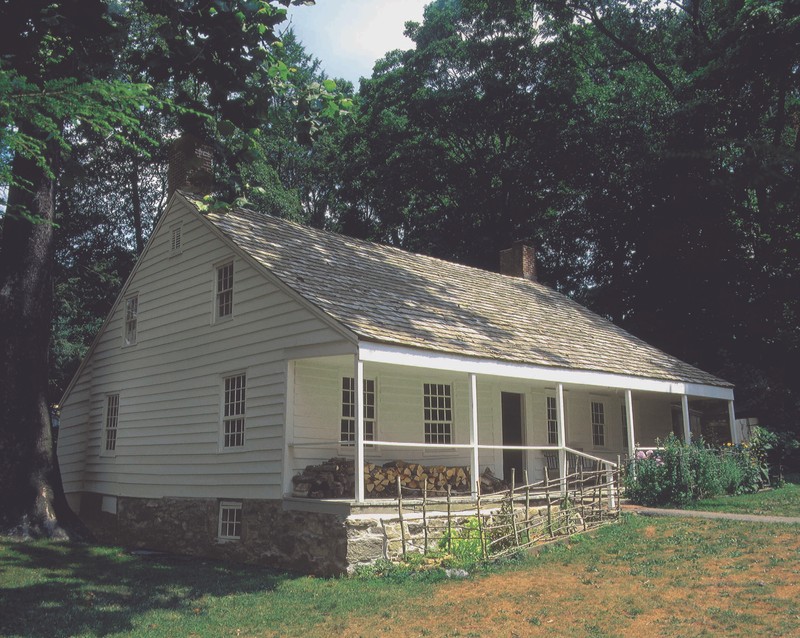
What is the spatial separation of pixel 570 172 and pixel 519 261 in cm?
920

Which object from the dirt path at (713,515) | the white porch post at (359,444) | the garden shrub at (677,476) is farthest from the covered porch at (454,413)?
the dirt path at (713,515)

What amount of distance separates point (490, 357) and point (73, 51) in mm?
8322

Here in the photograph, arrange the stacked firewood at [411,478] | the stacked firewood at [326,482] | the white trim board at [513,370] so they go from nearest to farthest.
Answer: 1. the white trim board at [513,370]
2. the stacked firewood at [326,482]
3. the stacked firewood at [411,478]

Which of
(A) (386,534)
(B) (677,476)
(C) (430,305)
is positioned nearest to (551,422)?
(B) (677,476)

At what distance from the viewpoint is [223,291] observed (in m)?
15.4

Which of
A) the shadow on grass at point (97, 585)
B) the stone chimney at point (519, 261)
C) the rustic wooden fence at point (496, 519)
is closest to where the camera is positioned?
the shadow on grass at point (97, 585)

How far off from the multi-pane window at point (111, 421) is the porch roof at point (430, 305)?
5.91 metres

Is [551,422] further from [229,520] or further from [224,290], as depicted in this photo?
[224,290]

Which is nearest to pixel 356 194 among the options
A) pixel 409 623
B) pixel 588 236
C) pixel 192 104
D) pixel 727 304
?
pixel 588 236

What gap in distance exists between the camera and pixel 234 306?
1473 centimetres

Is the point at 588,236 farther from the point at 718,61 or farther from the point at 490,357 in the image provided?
the point at 490,357

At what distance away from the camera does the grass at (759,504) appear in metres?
15.1

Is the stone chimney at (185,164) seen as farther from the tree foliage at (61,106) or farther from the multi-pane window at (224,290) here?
the tree foliage at (61,106)

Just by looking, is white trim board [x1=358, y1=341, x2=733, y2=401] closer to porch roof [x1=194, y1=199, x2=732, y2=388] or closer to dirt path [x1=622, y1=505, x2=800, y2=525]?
porch roof [x1=194, y1=199, x2=732, y2=388]
